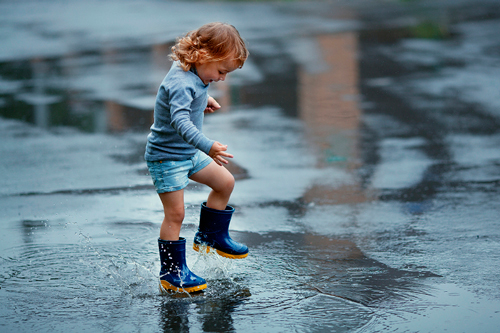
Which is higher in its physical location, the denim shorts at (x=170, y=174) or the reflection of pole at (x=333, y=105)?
the denim shorts at (x=170, y=174)

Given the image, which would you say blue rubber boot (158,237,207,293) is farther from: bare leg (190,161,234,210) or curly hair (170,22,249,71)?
curly hair (170,22,249,71)

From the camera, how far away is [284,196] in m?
5.49

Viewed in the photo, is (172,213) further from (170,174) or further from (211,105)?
(211,105)

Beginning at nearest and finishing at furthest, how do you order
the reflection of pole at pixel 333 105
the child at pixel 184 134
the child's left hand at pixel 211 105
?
the child at pixel 184 134, the child's left hand at pixel 211 105, the reflection of pole at pixel 333 105

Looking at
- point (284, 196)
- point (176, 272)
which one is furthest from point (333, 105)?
point (176, 272)

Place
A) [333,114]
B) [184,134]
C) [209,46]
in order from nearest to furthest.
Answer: [184,134] < [209,46] < [333,114]

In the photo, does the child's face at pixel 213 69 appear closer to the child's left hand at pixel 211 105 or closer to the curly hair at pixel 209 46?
the curly hair at pixel 209 46

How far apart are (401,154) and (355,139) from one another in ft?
2.24

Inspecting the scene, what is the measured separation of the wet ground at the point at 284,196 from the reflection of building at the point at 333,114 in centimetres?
3

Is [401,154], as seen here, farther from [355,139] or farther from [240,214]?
[240,214]

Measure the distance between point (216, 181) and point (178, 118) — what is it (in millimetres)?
554

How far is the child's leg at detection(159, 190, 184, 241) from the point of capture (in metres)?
3.79

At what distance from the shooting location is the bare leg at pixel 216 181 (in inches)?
155

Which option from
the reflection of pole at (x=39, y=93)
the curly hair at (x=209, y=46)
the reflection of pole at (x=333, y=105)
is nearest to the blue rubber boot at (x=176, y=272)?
the curly hair at (x=209, y=46)
